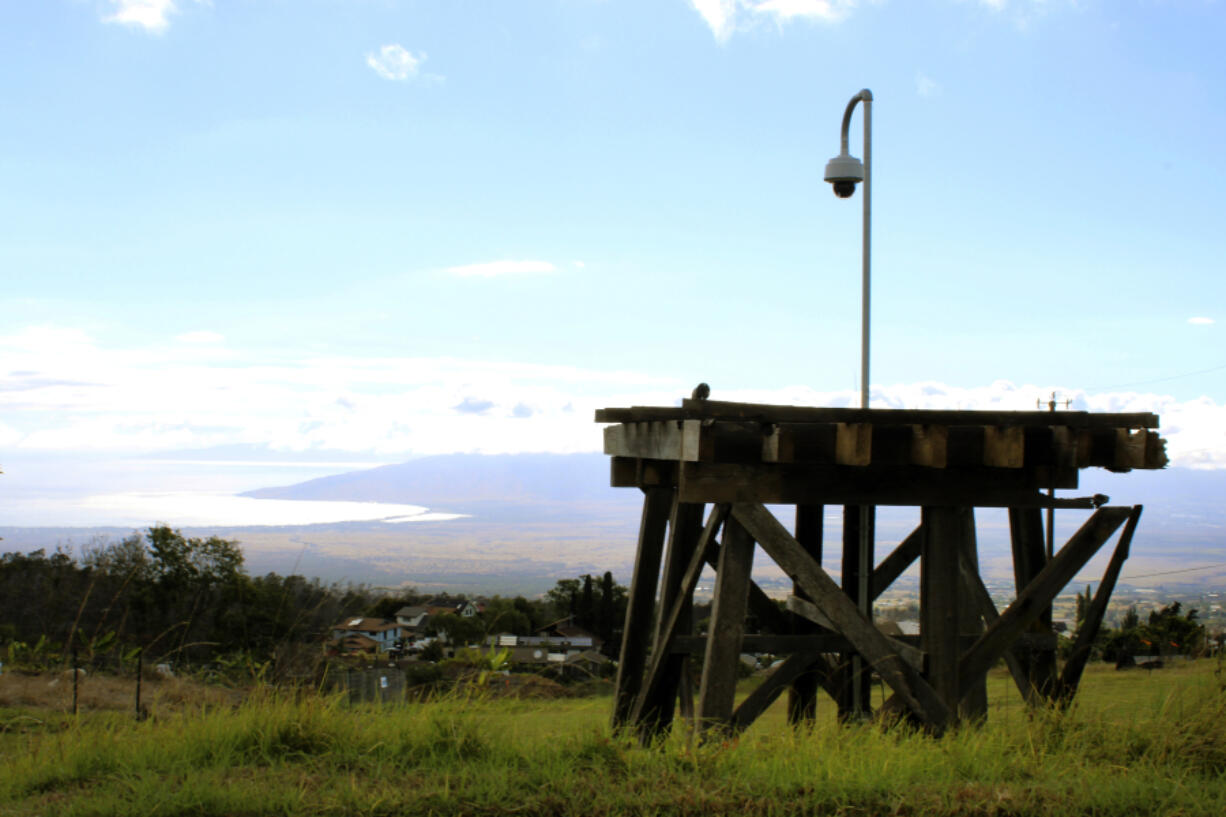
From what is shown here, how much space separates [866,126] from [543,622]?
38.1 metres

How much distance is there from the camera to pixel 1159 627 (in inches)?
928

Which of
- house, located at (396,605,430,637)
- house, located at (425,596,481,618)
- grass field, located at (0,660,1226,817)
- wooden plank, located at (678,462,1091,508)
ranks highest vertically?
wooden plank, located at (678,462,1091,508)

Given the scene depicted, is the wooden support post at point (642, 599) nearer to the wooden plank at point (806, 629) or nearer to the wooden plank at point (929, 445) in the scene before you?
the wooden plank at point (806, 629)

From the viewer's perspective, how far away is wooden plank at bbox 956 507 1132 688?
16.3 ft

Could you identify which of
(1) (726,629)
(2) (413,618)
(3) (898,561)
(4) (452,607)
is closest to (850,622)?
(1) (726,629)

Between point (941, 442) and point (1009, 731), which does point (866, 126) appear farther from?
point (1009, 731)

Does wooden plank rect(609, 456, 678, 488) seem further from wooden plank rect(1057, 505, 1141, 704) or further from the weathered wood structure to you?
wooden plank rect(1057, 505, 1141, 704)

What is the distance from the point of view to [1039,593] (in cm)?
504

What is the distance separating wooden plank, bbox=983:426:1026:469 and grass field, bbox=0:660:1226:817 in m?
1.20

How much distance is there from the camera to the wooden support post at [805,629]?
20.5 feet

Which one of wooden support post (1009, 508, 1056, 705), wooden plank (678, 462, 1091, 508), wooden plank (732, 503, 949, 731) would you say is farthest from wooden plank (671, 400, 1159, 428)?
wooden support post (1009, 508, 1056, 705)

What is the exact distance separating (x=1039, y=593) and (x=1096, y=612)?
24.3 inches

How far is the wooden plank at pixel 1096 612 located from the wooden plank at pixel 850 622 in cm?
98

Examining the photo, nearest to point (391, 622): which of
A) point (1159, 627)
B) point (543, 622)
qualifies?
point (543, 622)
